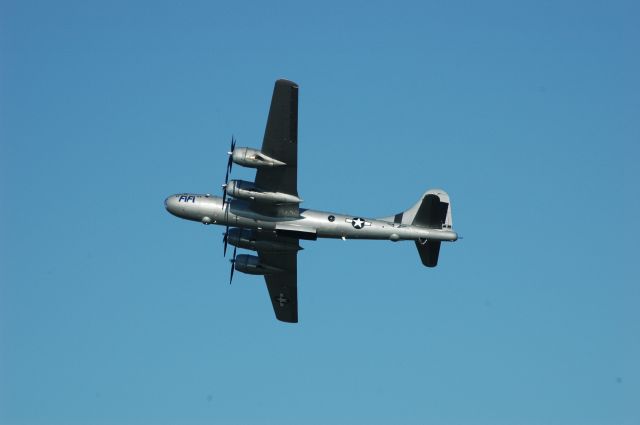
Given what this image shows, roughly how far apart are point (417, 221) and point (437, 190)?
183 inches

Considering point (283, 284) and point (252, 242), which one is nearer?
point (252, 242)

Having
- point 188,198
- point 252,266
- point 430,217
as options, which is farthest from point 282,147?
point 252,266

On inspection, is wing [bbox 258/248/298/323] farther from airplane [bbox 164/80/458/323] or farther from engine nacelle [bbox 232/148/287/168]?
engine nacelle [bbox 232/148/287/168]

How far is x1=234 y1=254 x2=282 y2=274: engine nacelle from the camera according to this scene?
91.9 m

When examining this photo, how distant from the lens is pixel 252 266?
91.9 metres

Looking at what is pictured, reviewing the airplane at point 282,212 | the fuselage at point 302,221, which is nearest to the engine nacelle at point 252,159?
the airplane at point 282,212

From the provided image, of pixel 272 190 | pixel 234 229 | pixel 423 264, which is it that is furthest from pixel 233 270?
pixel 423 264

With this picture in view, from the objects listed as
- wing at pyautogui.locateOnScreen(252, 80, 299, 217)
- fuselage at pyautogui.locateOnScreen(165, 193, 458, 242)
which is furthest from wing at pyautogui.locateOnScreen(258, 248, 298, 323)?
wing at pyautogui.locateOnScreen(252, 80, 299, 217)

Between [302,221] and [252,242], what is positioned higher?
[302,221]

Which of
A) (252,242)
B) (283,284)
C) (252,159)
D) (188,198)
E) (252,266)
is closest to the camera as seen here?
(252,159)

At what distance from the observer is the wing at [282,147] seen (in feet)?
263

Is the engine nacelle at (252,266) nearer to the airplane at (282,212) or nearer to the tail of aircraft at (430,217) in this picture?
the airplane at (282,212)

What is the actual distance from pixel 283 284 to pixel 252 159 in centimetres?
1444

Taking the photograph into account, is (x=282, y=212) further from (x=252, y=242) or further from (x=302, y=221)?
(x=252, y=242)
